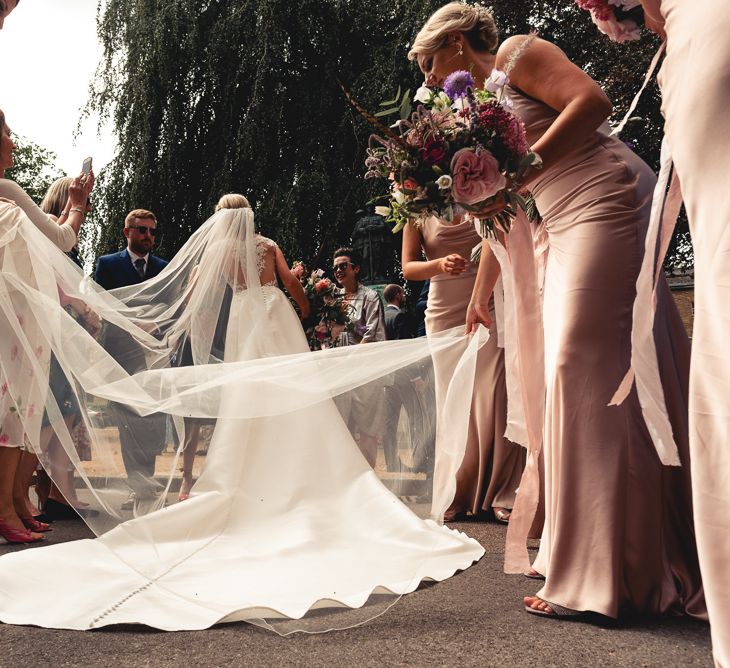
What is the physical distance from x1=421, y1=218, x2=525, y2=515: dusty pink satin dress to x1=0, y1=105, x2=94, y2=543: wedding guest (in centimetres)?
246

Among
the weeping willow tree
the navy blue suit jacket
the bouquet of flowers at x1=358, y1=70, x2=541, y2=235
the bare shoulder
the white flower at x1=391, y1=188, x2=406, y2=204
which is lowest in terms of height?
the navy blue suit jacket

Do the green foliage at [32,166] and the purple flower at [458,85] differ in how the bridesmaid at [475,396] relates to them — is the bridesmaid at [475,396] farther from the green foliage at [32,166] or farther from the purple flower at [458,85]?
the green foliage at [32,166]

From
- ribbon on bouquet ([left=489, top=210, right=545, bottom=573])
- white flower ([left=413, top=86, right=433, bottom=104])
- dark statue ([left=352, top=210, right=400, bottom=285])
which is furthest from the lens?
dark statue ([left=352, top=210, right=400, bottom=285])

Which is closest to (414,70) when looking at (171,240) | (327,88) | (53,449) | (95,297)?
(327,88)

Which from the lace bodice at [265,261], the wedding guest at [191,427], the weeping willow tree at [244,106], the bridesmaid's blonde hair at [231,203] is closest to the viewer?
the wedding guest at [191,427]

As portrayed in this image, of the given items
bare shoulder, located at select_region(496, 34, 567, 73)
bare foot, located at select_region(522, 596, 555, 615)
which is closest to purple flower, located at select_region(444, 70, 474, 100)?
bare shoulder, located at select_region(496, 34, 567, 73)

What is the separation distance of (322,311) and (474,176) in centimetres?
521

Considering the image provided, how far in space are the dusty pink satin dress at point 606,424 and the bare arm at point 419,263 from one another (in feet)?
4.57

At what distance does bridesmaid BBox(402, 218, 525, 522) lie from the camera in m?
5.96

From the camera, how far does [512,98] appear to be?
12.2 feet

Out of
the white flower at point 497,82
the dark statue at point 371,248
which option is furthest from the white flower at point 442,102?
the dark statue at point 371,248

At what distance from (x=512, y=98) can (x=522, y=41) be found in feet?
0.85

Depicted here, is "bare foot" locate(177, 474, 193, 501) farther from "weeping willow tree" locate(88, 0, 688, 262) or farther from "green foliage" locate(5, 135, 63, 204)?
"green foliage" locate(5, 135, 63, 204)

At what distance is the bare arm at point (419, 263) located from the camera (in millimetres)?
4949
